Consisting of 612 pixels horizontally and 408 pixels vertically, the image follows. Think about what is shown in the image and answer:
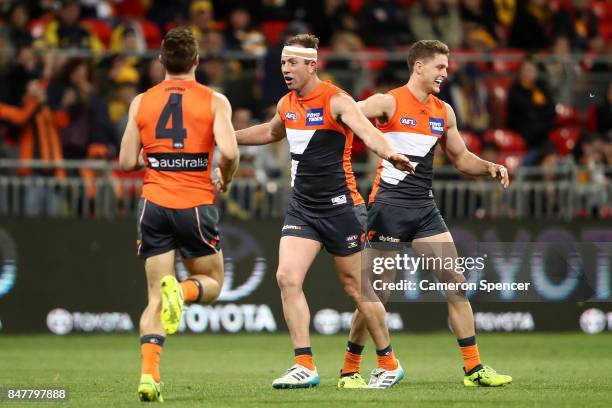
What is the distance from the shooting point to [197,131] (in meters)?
9.33

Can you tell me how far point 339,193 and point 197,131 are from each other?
176cm

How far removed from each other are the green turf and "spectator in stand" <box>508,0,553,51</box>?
21.0ft

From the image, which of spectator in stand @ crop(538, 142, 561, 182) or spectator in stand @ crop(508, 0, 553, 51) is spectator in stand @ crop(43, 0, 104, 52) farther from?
spectator in stand @ crop(508, 0, 553, 51)

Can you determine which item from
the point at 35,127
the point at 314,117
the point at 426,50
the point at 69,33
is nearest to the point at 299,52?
the point at 314,117

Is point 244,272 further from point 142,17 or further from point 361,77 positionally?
point 142,17

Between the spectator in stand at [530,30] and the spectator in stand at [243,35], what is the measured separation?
4470 millimetres

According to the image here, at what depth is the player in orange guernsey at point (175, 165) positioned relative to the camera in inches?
366

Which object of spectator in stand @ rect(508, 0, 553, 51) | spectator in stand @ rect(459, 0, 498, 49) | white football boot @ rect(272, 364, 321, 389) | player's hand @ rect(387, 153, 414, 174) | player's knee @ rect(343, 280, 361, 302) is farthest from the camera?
spectator in stand @ rect(508, 0, 553, 51)

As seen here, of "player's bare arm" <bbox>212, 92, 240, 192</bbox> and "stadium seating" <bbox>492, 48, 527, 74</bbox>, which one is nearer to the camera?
"player's bare arm" <bbox>212, 92, 240, 192</bbox>

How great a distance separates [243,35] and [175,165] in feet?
38.1

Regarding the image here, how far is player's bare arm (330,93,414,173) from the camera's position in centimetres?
956

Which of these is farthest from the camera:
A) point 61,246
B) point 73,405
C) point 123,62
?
point 123,62

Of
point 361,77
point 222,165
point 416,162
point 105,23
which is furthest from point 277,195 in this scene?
point 222,165

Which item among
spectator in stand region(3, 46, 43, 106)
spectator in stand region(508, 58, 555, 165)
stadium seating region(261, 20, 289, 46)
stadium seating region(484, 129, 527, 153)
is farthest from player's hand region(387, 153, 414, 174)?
stadium seating region(261, 20, 289, 46)
